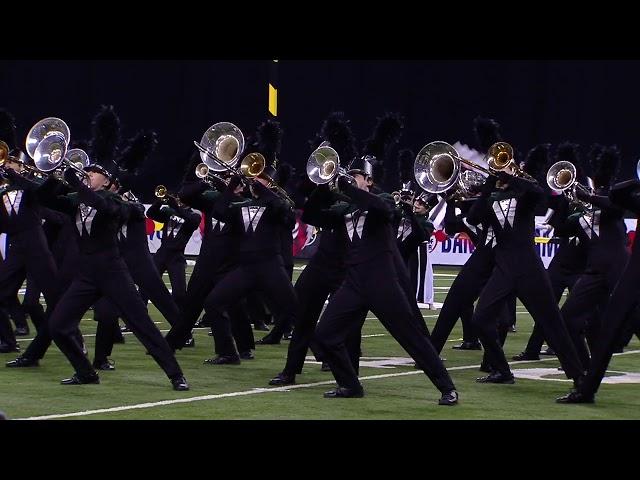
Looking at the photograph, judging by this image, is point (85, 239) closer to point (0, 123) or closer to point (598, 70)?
point (0, 123)

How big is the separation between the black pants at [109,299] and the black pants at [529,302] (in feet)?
7.36

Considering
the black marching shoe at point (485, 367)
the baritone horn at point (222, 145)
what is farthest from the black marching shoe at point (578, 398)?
the baritone horn at point (222, 145)

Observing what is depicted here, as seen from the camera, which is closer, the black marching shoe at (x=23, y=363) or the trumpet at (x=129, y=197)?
the black marching shoe at (x=23, y=363)

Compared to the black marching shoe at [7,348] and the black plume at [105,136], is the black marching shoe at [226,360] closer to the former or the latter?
the black marching shoe at [7,348]

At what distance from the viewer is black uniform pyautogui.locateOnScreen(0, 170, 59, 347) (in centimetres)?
1116

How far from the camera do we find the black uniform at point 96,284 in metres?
9.08

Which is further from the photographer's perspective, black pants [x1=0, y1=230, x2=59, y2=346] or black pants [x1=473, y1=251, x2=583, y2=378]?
black pants [x1=0, y1=230, x2=59, y2=346]

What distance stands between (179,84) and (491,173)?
55.8 feet

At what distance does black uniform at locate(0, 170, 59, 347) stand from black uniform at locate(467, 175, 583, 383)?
3.54 m

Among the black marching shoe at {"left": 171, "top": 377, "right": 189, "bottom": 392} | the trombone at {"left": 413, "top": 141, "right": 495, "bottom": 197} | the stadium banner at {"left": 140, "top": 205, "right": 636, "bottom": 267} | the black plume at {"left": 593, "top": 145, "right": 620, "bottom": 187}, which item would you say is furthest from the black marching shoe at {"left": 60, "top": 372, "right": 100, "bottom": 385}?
the stadium banner at {"left": 140, "top": 205, "right": 636, "bottom": 267}

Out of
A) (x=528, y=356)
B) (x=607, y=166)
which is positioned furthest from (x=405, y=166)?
(x=607, y=166)

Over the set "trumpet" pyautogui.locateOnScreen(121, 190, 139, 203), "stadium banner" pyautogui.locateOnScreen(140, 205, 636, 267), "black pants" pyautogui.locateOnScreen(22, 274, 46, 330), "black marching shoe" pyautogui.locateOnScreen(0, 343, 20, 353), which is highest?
"trumpet" pyautogui.locateOnScreen(121, 190, 139, 203)

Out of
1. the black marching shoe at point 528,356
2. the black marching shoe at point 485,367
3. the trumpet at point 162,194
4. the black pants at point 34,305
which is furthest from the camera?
the trumpet at point 162,194

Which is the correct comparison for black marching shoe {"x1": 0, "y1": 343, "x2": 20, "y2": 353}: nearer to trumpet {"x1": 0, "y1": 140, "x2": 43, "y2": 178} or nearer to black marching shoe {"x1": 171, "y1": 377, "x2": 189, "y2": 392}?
trumpet {"x1": 0, "y1": 140, "x2": 43, "y2": 178}
